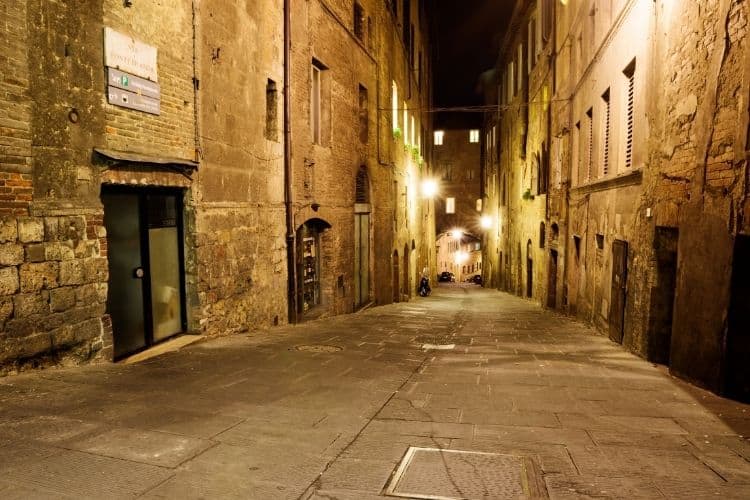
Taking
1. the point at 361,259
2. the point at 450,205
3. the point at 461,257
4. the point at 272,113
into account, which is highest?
the point at 272,113

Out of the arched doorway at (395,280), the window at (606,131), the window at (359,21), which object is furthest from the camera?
the arched doorway at (395,280)

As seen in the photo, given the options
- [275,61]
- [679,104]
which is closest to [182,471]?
[679,104]

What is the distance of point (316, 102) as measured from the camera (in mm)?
12414

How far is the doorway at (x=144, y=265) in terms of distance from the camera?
6.47 m

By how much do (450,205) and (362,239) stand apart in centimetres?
2803

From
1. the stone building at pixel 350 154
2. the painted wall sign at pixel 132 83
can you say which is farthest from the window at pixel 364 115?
the painted wall sign at pixel 132 83

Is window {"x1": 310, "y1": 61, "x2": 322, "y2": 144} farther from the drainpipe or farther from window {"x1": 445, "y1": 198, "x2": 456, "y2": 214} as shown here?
window {"x1": 445, "y1": 198, "x2": 456, "y2": 214}

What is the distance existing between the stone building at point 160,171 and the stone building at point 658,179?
19.8 ft

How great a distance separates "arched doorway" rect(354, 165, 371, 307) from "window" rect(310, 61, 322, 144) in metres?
2.86

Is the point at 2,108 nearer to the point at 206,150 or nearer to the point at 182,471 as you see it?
the point at 206,150

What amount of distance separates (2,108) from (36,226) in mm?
1159

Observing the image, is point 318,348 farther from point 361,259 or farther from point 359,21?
point 359,21

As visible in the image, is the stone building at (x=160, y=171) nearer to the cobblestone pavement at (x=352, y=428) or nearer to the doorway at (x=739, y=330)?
the cobblestone pavement at (x=352, y=428)

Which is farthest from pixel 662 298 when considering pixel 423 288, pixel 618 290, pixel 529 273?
pixel 423 288
